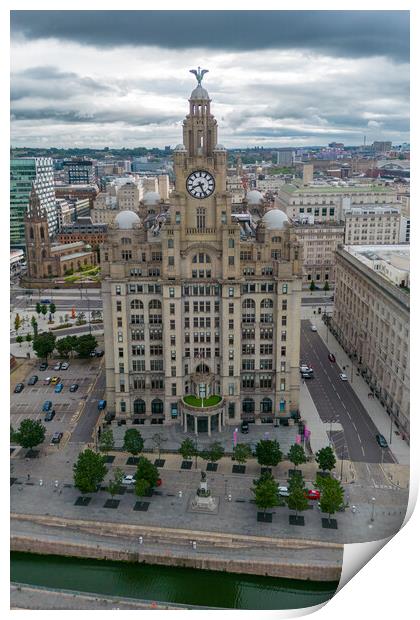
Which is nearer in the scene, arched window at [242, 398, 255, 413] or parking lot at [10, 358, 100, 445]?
parking lot at [10, 358, 100, 445]

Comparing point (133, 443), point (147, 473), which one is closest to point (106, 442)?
point (133, 443)

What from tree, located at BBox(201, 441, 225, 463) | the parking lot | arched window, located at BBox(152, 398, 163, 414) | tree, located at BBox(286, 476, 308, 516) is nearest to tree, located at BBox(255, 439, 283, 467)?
tree, located at BBox(201, 441, 225, 463)

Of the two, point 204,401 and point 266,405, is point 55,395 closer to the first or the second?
point 204,401

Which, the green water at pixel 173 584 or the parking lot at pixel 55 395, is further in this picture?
the parking lot at pixel 55 395

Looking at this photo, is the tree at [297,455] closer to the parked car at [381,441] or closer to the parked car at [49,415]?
the parked car at [381,441]

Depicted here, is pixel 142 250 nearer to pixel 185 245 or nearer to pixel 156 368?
pixel 185 245

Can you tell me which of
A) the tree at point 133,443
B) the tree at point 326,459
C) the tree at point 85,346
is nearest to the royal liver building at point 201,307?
the tree at point 133,443

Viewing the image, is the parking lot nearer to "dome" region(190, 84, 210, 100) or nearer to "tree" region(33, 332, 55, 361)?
"tree" region(33, 332, 55, 361)
